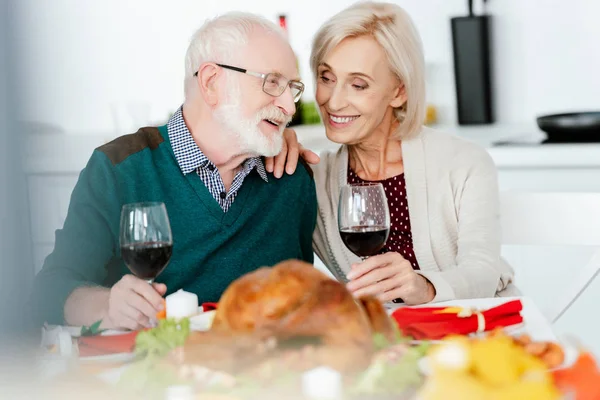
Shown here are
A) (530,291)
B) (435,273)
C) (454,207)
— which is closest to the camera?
(435,273)

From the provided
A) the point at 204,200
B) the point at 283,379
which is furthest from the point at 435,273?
the point at 283,379

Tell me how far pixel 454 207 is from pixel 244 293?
1.16m

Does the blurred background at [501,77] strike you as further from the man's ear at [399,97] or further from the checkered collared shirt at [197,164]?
the man's ear at [399,97]

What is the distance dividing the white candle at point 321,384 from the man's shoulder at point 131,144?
3.32 feet

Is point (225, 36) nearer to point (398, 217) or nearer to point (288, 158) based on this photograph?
point (288, 158)

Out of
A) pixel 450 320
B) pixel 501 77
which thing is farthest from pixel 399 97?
pixel 501 77

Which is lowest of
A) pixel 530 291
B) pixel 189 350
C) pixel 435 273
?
pixel 530 291

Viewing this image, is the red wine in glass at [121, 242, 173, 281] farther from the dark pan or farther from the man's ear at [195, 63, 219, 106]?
the dark pan

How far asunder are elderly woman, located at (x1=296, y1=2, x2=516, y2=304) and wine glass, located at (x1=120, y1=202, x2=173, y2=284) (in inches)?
27.8

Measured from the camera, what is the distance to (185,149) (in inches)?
59.7

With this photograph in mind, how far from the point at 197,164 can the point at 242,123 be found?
0.11 m

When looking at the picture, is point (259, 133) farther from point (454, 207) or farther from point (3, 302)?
point (3, 302)

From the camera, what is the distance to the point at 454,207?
1.75 m

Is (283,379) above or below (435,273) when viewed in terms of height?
above
